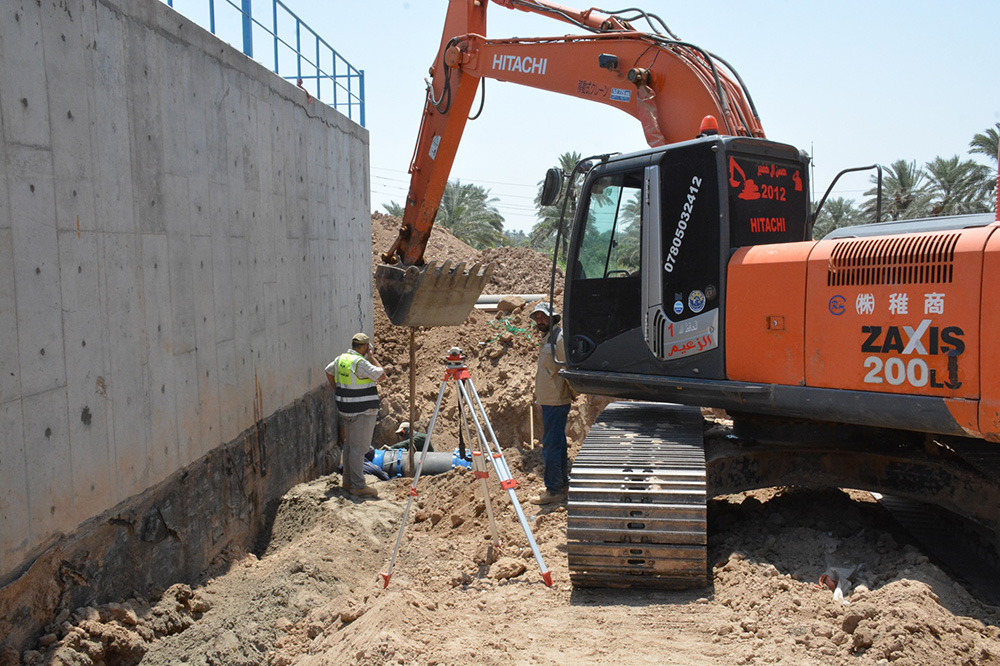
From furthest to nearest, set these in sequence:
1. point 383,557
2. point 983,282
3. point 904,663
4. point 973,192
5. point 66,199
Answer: point 973,192, point 383,557, point 66,199, point 983,282, point 904,663

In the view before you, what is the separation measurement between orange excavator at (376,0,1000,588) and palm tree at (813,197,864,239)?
23951 mm

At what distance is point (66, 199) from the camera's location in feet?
15.8

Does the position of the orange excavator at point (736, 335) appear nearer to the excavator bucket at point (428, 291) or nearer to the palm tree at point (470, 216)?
the excavator bucket at point (428, 291)

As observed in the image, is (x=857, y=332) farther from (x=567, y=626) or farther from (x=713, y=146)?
(x=567, y=626)

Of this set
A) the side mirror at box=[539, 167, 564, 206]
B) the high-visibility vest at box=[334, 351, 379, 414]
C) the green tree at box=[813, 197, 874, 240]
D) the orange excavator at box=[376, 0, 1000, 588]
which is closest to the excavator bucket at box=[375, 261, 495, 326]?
A: the high-visibility vest at box=[334, 351, 379, 414]

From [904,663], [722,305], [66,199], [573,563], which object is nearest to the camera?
[904,663]

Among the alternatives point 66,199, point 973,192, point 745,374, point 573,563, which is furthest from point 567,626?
point 973,192

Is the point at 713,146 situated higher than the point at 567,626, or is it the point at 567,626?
the point at 713,146

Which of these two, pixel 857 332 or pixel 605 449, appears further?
pixel 605 449

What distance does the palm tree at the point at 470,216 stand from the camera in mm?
31266

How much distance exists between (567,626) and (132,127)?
4200mm

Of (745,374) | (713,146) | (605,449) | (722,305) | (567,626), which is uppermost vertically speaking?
(713,146)

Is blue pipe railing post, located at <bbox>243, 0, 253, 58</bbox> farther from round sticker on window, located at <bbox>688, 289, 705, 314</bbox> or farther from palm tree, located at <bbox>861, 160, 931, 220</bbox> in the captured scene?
palm tree, located at <bbox>861, 160, 931, 220</bbox>

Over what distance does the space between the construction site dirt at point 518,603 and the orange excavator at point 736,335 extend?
0.39 m
